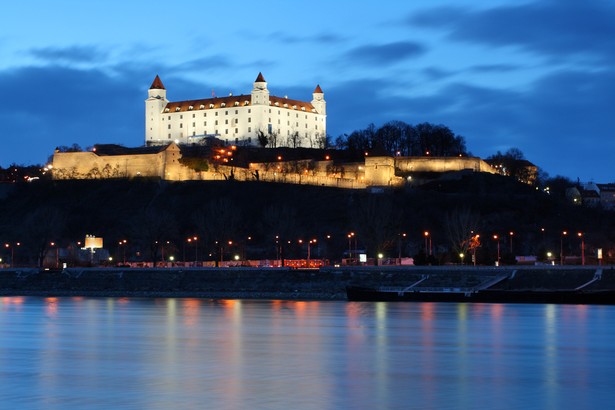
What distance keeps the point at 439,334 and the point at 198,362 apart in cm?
1093

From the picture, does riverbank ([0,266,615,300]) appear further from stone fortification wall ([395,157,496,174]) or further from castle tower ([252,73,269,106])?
castle tower ([252,73,269,106])

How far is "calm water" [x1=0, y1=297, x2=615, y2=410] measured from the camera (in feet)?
66.2

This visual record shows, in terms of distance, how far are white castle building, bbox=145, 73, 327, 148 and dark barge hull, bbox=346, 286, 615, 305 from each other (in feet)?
254

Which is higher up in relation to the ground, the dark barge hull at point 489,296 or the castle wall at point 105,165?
the castle wall at point 105,165

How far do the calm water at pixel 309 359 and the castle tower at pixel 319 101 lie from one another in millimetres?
101284

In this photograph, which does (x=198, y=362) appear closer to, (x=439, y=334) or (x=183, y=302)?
(x=439, y=334)

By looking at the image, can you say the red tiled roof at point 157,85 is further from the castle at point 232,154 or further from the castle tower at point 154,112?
the castle at point 232,154

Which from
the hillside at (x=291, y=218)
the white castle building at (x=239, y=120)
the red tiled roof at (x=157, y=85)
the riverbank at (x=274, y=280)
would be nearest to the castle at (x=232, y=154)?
the white castle building at (x=239, y=120)

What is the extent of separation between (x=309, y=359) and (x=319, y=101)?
121 metres

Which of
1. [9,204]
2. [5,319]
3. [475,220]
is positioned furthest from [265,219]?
[5,319]

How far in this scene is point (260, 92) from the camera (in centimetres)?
13825

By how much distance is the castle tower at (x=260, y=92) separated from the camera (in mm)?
136625

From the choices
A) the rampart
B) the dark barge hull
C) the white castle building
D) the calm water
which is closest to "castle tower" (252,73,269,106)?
the white castle building

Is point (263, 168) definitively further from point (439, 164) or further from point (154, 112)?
point (154, 112)
